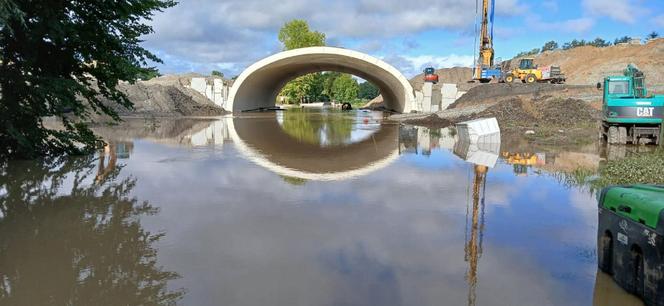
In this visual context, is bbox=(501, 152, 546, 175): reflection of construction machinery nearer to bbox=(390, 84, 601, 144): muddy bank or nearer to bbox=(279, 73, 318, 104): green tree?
bbox=(390, 84, 601, 144): muddy bank

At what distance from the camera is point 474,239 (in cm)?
568

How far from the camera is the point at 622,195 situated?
399 centimetres

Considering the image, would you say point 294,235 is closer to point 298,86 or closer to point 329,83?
point 298,86

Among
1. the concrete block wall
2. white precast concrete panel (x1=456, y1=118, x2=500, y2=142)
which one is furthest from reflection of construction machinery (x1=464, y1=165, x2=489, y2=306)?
the concrete block wall

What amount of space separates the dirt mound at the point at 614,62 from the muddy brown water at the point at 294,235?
1267 inches

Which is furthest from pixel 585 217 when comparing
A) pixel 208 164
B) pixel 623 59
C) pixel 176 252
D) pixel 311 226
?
pixel 623 59

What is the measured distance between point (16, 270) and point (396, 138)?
47.9ft

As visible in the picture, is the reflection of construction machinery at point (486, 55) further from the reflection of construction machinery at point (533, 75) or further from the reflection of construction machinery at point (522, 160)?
the reflection of construction machinery at point (522, 160)

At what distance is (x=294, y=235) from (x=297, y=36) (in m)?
58.1

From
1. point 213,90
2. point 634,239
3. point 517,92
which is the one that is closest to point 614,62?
point 517,92

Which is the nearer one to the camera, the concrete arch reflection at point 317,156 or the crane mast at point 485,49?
the concrete arch reflection at point 317,156

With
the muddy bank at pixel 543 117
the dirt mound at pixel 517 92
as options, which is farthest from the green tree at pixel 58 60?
the dirt mound at pixel 517 92

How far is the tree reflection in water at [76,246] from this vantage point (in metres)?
4.15

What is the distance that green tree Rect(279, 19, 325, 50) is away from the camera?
61.5m
